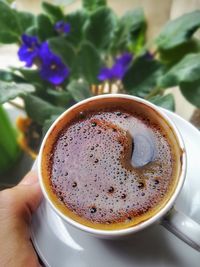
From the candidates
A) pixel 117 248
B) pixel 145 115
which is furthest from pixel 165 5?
pixel 117 248

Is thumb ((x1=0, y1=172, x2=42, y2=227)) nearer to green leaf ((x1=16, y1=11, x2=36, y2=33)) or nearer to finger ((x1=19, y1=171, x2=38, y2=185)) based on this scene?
finger ((x1=19, y1=171, x2=38, y2=185))

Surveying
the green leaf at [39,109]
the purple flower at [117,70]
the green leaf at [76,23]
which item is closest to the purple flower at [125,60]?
the purple flower at [117,70]

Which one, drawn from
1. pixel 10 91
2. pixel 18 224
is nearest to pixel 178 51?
pixel 10 91

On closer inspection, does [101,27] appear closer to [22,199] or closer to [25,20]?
[25,20]

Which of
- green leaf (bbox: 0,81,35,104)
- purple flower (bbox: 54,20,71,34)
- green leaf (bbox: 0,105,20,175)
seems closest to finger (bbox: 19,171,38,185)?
green leaf (bbox: 0,81,35,104)

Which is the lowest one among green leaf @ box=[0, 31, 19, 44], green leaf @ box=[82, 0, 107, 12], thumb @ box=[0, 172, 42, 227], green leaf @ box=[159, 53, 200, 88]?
thumb @ box=[0, 172, 42, 227]

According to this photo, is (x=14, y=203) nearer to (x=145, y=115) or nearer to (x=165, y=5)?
(x=145, y=115)

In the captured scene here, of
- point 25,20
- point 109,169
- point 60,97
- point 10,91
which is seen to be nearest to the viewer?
point 109,169
